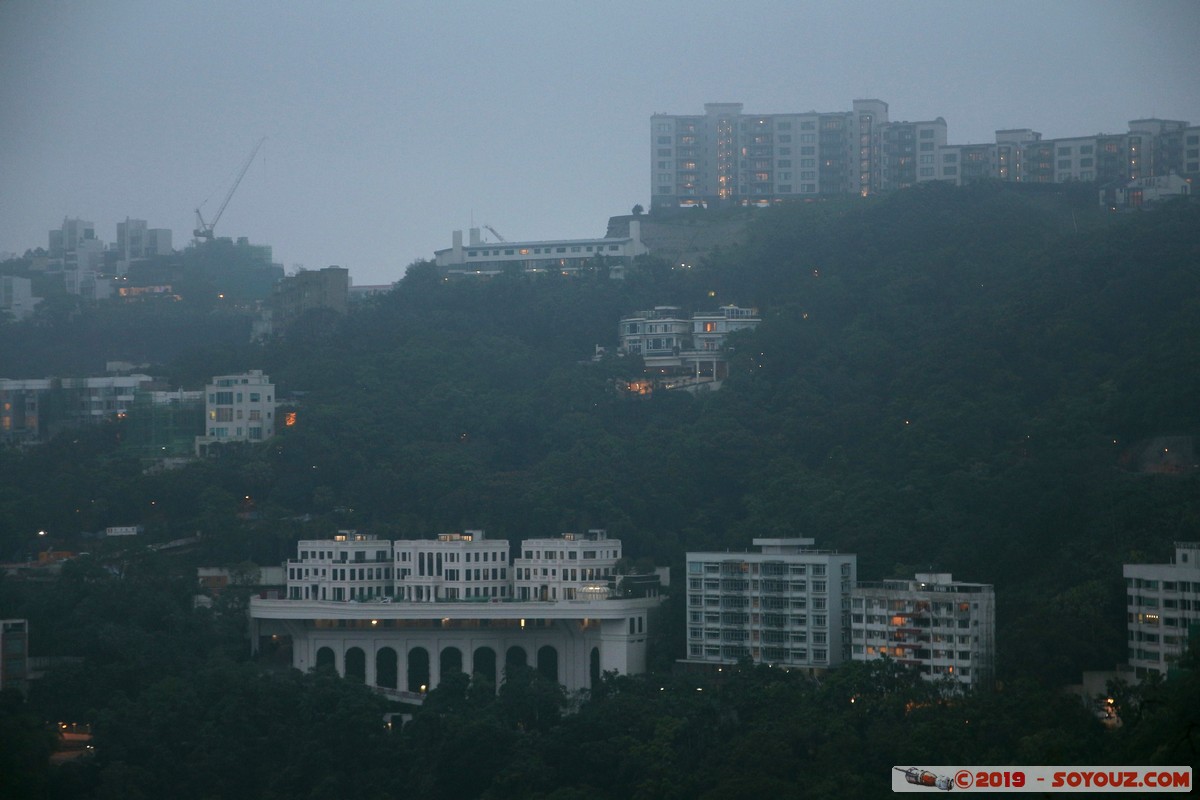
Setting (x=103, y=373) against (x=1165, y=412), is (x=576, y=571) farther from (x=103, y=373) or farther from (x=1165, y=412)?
(x=103, y=373)

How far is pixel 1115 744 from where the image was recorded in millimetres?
23438

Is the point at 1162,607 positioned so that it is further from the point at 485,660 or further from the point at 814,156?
the point at 814,156

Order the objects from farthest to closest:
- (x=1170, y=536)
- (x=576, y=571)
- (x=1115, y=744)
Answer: (x=576, y=571)
(x=1170, y=536)
(x=1115, y=744)

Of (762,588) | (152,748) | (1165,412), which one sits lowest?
(152,748)

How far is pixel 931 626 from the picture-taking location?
3064cm

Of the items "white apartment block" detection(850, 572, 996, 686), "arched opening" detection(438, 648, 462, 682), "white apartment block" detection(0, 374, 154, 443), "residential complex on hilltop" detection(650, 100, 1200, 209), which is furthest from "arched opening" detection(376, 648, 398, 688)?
"residential complex on hilltop" detection(650, 100, 1200, 209)

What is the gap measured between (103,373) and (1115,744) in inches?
1429

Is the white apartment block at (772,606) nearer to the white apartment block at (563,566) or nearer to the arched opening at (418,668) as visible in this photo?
the white apartment block at (563,566)

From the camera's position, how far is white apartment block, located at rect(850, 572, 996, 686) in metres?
30.2

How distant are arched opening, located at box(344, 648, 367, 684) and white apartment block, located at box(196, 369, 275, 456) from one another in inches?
378

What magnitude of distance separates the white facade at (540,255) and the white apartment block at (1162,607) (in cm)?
2535

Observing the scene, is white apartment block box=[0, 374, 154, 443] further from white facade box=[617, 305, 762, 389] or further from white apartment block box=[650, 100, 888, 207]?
white apartment block box=[650, 100, 888, 207]

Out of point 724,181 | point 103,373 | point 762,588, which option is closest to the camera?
point 762,588

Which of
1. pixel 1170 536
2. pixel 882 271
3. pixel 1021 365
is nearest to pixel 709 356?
pixel 882 271
